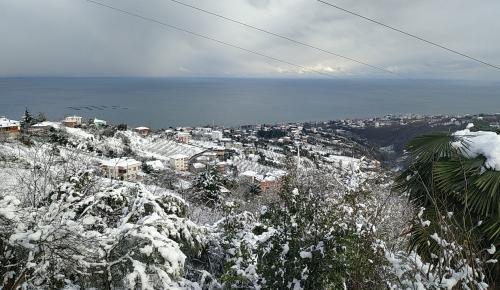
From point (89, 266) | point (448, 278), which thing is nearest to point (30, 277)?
point (89, 266)

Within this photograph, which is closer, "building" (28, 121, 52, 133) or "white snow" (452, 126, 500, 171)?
"white snow" (452, 126, 500, 171)

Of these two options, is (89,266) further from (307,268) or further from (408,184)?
(408,184)

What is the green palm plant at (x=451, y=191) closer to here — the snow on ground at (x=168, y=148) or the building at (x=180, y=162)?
the building at (x=180, y=162)

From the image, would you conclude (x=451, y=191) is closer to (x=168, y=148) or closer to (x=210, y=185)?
(x=210, y=185)

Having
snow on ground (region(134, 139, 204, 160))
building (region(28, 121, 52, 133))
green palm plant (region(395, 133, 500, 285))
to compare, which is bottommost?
snow on ground (region(134, 139, 204, 160))

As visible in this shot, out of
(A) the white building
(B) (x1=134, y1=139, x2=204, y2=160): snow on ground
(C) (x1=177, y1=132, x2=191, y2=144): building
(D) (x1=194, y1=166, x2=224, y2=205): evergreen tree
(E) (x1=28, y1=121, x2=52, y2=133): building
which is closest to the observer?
(D) (x1=194, y1=166, x2=224, y2=205): evergreen tree

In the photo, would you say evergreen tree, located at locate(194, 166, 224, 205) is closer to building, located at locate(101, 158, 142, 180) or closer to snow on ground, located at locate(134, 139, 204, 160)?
building, located at locate(101, 158, 142, 180)

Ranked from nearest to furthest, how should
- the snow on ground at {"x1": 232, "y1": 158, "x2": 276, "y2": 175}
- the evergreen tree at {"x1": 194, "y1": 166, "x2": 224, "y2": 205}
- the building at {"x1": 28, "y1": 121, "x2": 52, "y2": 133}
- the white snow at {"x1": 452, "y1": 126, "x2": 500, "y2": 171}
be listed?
the white snow at {"x1": 452, "y1": 126, "x2": 500, "y2": 171} < the evergreen tree at {"x1": 194, "y1": 166, "x2": 224, "y2": 205} < the building at {"x1": 28, "y1": 121, "x2": 52, "y2": 133} < the snow on ground at {"x1": 232, "y1": 158, "x2": 276, "y2": 175}

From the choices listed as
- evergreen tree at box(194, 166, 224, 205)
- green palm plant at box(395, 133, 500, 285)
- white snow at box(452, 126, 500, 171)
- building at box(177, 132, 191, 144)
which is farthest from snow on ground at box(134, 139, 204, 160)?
white snow at box(452, 126, 500, 171)

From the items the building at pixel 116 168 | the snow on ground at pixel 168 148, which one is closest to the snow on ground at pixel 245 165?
the snow on ground at pixel 168 148
